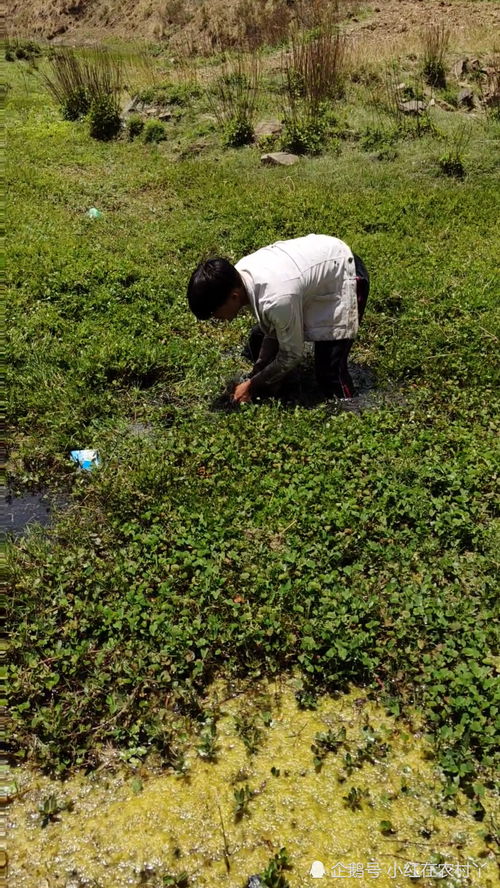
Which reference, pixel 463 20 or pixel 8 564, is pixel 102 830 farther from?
pixel 463 20

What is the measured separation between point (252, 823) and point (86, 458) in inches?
108

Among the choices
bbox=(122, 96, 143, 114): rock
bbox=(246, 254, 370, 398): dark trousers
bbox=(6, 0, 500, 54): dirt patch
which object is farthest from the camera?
bbox=(6, 0, 500, 54): dirt patch

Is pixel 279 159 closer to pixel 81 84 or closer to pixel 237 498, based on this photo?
pixel 81 84

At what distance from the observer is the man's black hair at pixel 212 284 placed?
13.6ft

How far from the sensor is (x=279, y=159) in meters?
10.4

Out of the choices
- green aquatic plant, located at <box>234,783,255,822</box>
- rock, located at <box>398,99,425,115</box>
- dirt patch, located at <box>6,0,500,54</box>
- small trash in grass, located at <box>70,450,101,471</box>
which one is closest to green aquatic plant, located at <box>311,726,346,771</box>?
green aquatic plant, located at <box>234,783,255,822</box>

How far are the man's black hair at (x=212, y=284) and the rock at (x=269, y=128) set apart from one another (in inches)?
330

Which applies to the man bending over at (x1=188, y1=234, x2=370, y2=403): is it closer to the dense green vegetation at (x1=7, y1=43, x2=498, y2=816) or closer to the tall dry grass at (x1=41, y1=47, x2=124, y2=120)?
the dense green vegetation at (x1=7, y1=43, x2=498, y2=816)

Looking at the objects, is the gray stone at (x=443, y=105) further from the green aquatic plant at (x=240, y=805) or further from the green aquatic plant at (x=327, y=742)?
the green aquatic plant at (x=240, y=805)

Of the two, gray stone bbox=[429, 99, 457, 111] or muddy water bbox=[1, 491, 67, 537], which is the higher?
gray stone bbox=[429, 99, 457, 111]

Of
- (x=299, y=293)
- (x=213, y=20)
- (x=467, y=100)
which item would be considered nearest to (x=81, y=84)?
(x=467, y=100)

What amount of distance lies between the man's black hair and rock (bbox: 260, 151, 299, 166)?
7.06 m

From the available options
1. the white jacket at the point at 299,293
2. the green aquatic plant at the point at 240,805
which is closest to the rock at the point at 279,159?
the white jacket at the point at 299,293

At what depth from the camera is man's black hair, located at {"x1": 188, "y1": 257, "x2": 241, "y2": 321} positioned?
13.6 ft
